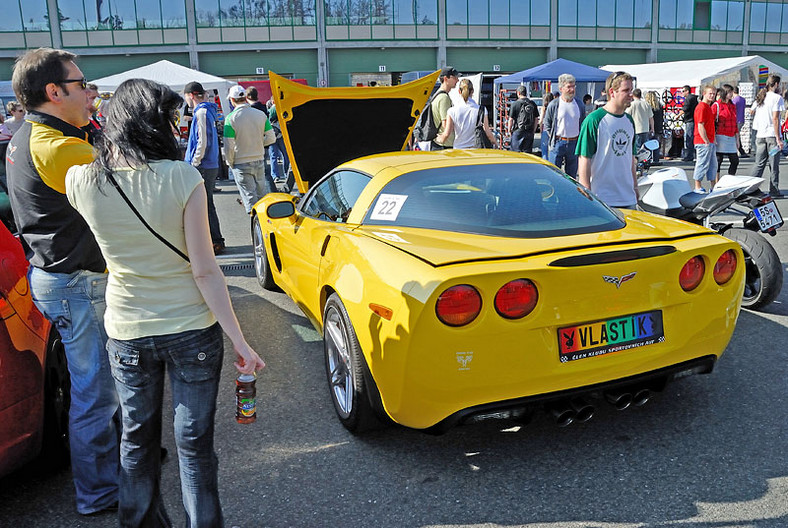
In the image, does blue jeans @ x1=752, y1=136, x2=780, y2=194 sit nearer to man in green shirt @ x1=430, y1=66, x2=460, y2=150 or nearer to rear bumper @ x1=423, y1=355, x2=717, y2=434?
man in green shirt @ x1=430, y1=66, x2=460, y2=150

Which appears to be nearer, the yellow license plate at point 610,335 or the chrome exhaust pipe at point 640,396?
the yellow license plate at point 610,335

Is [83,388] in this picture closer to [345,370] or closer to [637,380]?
[345,370]

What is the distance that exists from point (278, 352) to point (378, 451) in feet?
5.13

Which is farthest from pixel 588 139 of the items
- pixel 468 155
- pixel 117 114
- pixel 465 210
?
pixel 117 114

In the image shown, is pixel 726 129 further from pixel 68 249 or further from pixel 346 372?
pixel 68 249

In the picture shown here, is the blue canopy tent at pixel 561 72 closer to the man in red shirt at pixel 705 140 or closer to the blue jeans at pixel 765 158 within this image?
the blue jeans at pixel 765 158

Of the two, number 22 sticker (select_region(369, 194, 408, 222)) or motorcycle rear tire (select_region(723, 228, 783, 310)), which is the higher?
number 22 sticker (select_region(369, 194, 408, 222))

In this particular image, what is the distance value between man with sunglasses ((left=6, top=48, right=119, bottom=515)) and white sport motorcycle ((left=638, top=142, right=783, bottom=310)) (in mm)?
4547

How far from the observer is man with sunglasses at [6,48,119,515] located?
8.47 feet

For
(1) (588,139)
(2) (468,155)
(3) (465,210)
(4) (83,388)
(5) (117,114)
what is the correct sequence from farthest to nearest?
(1) (588,139) < (2) (468,155) < (3) (465,210) < (4) (83,388) < (5) (117,114)

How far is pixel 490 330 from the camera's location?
2.80 m

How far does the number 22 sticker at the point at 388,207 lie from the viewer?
11.9ft

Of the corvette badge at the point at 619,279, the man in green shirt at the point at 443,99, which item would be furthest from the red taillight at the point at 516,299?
the man in green shirt at the point at 443,99

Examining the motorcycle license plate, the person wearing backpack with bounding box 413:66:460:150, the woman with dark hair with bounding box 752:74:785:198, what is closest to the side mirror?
the motorcycle license plate
